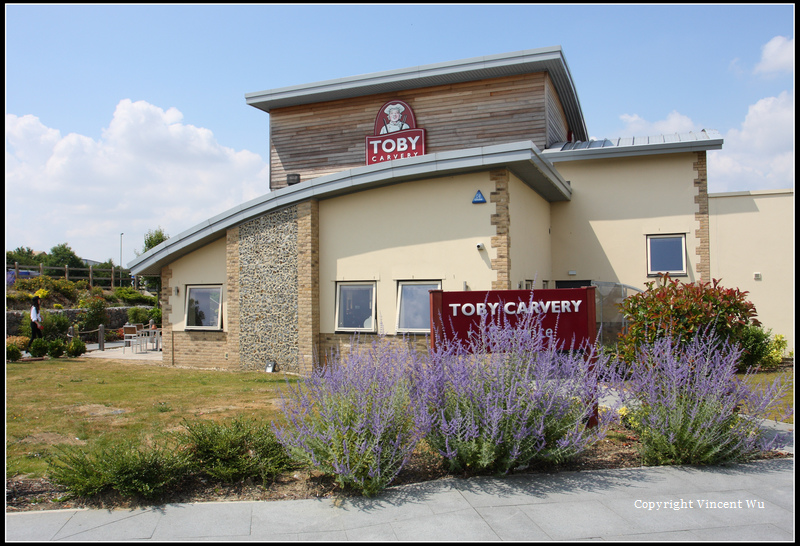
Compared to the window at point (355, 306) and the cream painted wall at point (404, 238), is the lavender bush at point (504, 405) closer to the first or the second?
the cream painted wall at point (404, 238)

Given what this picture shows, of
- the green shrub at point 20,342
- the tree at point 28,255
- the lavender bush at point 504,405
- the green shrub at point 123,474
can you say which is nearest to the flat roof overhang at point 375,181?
the green shrub at point 20,342

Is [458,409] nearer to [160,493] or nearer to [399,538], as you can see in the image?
[399,538]

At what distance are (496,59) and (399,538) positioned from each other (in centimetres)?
1536

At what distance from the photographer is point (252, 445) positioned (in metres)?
5.50

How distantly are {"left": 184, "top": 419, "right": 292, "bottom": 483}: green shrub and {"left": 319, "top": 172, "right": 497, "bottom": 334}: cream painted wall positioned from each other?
18.7 ft

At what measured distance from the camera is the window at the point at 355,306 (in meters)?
12.4

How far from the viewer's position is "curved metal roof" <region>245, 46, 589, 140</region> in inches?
651

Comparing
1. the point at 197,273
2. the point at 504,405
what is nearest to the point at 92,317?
the point at 197,273

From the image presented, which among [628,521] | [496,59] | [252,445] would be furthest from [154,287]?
[628,521]

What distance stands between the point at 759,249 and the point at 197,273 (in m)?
14.5

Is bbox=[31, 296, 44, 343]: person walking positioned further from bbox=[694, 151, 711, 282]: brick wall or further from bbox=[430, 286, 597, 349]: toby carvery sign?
bbox=[694, 151, 711, 282]: brick wall

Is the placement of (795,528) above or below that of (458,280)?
below

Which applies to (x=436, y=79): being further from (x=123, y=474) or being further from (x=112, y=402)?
(x=123, y=474)

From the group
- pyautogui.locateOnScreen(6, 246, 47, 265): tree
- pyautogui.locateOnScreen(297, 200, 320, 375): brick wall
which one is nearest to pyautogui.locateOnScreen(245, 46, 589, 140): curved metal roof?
pyautogui.locateOnScreen(297, 200, 320, 375): brick wall
